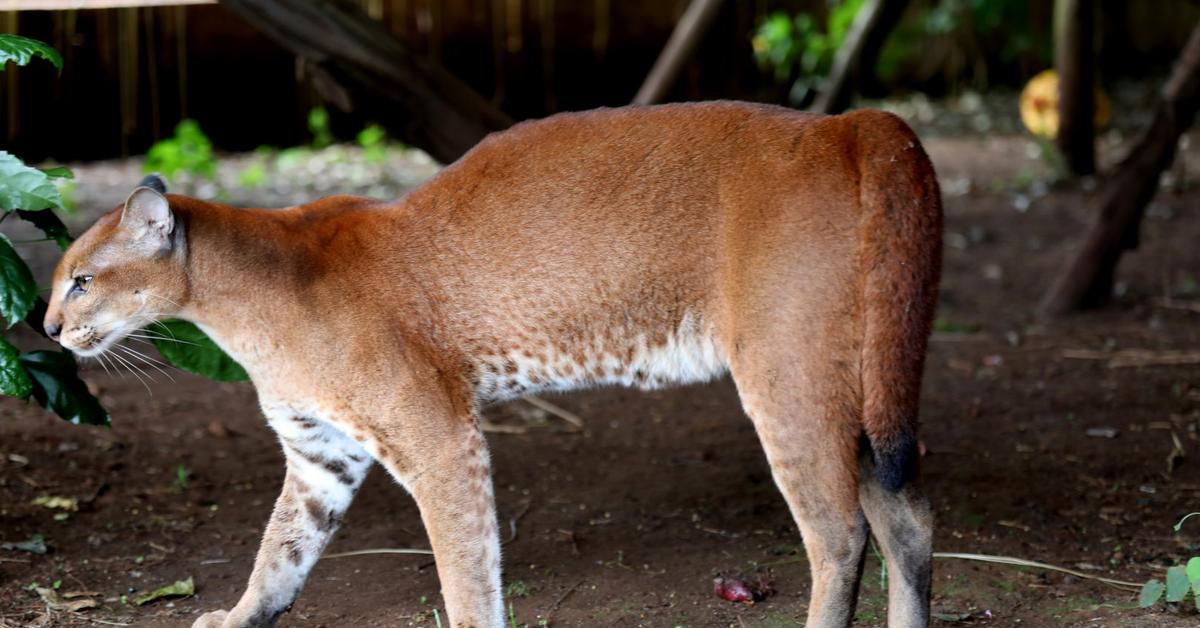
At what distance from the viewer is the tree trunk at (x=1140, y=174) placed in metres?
7.32

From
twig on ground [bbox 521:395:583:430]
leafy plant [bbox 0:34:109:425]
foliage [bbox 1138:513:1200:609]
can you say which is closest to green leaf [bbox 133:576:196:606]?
leafy plant [bbox 0:34:109:425]

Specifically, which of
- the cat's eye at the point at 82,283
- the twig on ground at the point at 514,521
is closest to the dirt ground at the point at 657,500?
the twig on ground at the point at 514,521

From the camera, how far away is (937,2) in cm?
1508

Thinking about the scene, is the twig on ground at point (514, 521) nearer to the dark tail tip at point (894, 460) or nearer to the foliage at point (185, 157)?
the dark tail tip at point (894, 460)

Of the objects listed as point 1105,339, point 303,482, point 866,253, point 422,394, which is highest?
point 866,253

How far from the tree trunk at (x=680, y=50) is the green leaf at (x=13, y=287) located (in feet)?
12.7

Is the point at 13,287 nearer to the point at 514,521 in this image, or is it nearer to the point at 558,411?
the point at 514,521

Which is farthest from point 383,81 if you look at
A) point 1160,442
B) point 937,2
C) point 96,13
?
point 937,2

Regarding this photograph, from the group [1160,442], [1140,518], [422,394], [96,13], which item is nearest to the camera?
[422,394]

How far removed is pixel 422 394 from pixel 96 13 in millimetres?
7743

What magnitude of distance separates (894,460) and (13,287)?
2622 mm

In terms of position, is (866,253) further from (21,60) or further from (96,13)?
(96,13)

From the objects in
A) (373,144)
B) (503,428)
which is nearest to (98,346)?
(503,428)

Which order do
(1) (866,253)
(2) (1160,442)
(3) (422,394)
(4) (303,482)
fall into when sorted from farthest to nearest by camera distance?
(2) (1160,442)
(4) (303,482)
(3) (422,394)
(1) (866,253)
